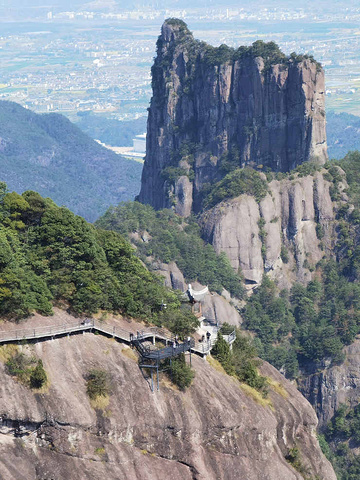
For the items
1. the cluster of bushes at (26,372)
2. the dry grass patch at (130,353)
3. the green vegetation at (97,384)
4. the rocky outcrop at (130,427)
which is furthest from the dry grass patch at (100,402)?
the dry grass patch at (130,353)

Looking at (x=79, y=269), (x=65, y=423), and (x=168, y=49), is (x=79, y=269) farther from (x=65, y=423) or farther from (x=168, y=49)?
(x=168, y=49)

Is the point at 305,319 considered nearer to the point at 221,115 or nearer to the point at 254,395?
the point at 221,115

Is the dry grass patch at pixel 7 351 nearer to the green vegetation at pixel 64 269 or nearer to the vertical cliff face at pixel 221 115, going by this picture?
the green vegetation at pixel 64 269

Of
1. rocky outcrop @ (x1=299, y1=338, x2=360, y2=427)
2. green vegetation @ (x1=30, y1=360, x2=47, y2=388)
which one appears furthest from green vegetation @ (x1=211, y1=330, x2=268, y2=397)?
rocky outcrop @ (x1=299, y1=338, x2=360, y2=427)

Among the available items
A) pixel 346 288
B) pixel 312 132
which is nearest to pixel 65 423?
pixel 346 288

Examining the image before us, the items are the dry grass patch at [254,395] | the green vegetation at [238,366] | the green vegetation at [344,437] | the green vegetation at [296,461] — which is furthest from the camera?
the green vegetation at [344,437]

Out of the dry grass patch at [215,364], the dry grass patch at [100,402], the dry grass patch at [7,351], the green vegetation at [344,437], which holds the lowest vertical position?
the green vegetation at [344,437]

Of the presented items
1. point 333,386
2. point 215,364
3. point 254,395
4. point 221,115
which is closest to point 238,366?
point 215,364
